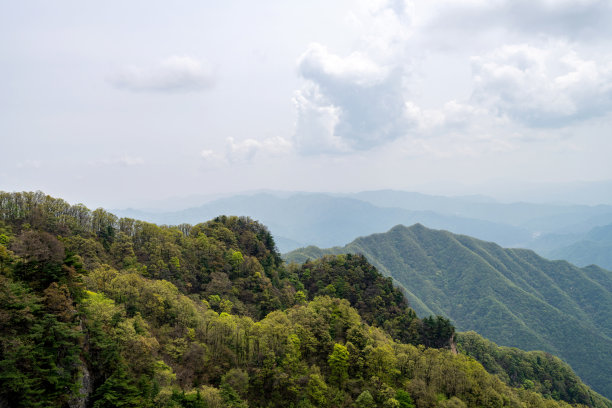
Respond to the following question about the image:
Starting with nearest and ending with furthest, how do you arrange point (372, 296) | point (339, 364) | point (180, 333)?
point (180, 333)
point (339, 364)
point (372, 296)

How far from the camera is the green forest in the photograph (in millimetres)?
27391

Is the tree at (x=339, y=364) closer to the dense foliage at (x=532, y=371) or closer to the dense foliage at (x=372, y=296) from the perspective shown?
the dense foliage at (x=372, y=296)

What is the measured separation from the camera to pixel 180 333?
136 ft

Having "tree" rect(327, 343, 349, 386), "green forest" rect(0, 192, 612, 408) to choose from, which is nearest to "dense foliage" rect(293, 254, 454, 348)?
"green forest" rect(0, 192, 612, 408)

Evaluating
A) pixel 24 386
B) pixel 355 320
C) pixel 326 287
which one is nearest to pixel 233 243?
pixel 326 287

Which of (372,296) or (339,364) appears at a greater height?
(339,364)

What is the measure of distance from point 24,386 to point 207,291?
1702 inches

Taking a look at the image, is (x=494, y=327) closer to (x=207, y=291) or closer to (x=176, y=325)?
(x=207, y=291)

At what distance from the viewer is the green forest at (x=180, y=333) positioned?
89.9 ft

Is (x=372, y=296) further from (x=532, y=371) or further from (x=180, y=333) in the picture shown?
(x=532, y=371)

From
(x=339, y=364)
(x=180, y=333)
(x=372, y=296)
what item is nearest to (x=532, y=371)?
(x=372, y=296)

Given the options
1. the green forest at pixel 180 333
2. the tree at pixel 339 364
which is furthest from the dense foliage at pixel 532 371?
the tree at pixel 339 364

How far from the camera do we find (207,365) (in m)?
38.7

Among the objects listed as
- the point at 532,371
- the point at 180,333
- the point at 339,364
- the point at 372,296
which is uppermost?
the point at 180,333
